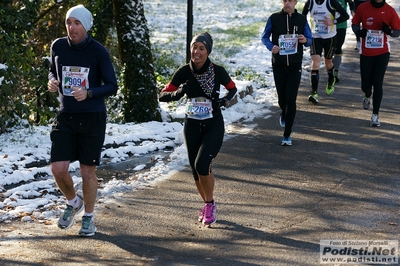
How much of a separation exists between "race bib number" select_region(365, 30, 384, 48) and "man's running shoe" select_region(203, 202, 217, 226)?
4.63 m

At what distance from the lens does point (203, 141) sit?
23.0 ft

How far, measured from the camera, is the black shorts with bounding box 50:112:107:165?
21.7 feet

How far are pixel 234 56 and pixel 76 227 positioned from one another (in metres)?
11.9

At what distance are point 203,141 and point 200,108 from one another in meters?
0.30

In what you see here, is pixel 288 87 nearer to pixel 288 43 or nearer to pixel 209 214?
pixel 288 43

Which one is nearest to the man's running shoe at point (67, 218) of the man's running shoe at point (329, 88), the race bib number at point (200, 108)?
the race bib number at point (200, 108)

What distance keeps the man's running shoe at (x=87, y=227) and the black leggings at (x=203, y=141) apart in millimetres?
1050

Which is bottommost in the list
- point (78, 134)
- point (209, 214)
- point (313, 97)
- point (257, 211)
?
point (313, 97)

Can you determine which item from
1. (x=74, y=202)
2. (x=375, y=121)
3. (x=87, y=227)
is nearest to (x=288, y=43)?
(x=375, y=121)

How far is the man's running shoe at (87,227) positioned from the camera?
6711 mm

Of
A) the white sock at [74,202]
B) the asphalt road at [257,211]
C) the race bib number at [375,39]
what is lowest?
the asphalt road at [257,211]

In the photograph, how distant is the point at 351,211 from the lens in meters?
7.41

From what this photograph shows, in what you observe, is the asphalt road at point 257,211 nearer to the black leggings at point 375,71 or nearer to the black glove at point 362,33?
the black leggings at point 375,71

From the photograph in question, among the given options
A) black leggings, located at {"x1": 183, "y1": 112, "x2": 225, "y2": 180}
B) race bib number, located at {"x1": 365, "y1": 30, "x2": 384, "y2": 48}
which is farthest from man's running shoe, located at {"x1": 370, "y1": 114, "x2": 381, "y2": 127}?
Result: black leggings, located at {"x1": 183, "y1": 112, "x2": 225, "y2": 180}
